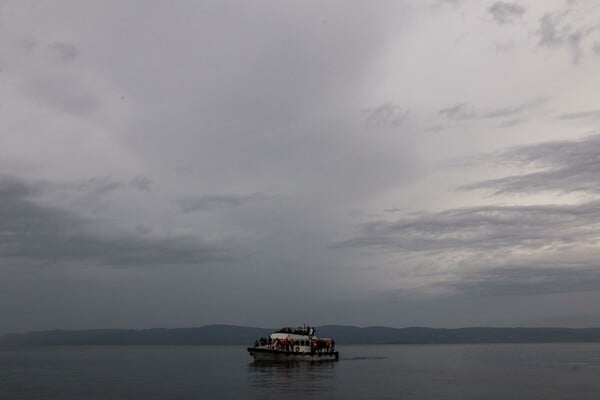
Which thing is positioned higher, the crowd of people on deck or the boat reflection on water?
the crowd of people on deck

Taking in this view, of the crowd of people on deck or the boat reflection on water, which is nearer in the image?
the boat reflection on water

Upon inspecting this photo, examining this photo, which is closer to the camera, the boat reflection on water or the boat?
the boat reflection on water

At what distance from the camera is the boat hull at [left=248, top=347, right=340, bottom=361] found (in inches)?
3885

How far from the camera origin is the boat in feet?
326

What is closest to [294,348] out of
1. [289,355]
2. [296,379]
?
[289,355]

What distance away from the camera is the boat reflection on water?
211 feet

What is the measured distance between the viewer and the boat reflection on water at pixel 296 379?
6416cm

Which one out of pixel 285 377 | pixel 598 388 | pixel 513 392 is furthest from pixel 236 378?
pixel 598 388

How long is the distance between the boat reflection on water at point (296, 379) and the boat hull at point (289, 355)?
119cm

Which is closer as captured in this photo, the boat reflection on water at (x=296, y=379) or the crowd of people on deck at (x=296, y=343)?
the boat reflection on water at (x=296, y=379)

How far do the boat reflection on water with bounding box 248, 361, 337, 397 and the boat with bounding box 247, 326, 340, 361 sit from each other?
1.56 m

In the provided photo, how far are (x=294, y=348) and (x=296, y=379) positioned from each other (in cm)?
2568

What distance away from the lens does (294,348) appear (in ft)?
330

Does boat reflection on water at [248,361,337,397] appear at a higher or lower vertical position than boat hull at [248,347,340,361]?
lower
